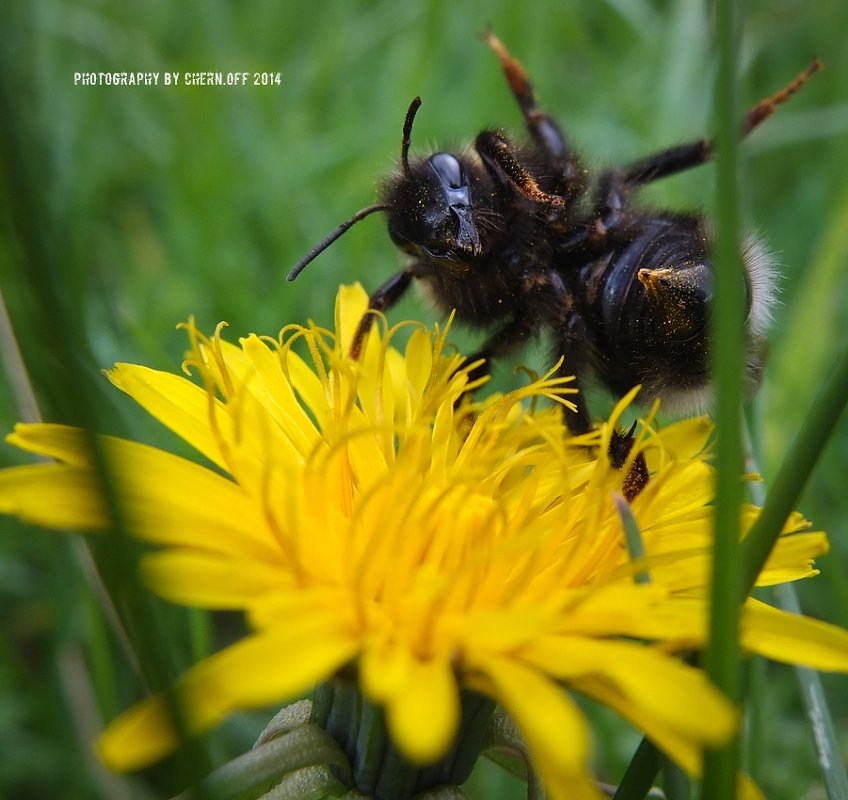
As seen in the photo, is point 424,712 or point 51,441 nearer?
point 424,712

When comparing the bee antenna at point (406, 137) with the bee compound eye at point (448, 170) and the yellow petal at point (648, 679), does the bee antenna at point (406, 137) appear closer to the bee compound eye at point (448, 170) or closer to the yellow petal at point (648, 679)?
the bee compound eye at point (448, 170)

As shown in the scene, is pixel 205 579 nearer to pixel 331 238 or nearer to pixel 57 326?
pixel 57 326

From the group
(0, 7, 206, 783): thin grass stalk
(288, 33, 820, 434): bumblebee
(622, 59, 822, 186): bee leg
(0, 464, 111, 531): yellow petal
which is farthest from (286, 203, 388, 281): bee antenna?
(0, 7, 206, 783): thin grass stalk

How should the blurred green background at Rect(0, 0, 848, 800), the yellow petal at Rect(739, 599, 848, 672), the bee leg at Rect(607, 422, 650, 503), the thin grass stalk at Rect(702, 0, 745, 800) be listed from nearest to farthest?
the thin grass stalk at Rect(702, 0, 745, 800) < the yellow petal at Rect(739, 599, 848, 672) < the bee leg at Rect(607, 422, 650, 503) < the blurred green background at Rect(0, 0, 848, 800)

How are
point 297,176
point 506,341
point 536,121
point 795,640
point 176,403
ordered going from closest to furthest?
1. point 795,640
2. point 176,403
3. point 506,341
4. point 536,121
5. point 297,176

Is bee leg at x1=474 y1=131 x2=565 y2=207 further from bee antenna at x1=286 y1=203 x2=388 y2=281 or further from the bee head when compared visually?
bee antenna at x1=286 y1=203 x2=388 y2=281

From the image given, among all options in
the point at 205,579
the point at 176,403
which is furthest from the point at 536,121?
the point at 205,579

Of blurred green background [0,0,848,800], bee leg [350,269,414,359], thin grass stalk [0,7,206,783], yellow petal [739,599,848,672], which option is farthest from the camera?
blurred green background [0,0,848,800]
